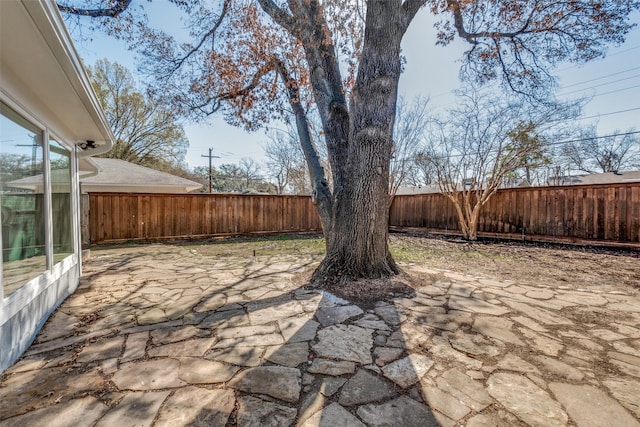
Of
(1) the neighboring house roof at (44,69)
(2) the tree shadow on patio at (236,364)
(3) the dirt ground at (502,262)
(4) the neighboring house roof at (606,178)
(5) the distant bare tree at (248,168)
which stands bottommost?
(2) the tree shadow on patio at (236,364)

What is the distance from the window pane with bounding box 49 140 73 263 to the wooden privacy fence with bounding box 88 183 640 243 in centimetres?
435

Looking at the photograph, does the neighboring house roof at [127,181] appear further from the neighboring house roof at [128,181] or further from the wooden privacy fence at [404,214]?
the wooden privacy fence at [404,214]

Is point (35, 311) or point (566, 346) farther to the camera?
point (35, 311)

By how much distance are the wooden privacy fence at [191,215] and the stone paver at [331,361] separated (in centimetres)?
482

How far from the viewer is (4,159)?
6.56 ft

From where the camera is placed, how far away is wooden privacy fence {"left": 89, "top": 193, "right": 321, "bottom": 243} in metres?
7.21

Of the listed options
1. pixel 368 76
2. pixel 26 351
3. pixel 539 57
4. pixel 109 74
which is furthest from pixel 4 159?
pixel 109 74

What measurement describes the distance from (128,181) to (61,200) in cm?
743

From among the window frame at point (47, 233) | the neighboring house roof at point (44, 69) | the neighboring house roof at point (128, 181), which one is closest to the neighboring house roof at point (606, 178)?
the neighboring house roof at point (44, 69)

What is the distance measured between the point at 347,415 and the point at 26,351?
7.72 feet

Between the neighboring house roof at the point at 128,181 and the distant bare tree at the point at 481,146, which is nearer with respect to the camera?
the distant bare tree at the point at 481,146

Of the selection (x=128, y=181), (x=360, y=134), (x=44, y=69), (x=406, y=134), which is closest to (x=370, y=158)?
(x=360, y=134)

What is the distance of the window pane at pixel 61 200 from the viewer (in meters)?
2.95

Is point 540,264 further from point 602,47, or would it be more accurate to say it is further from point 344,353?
point 344,353
